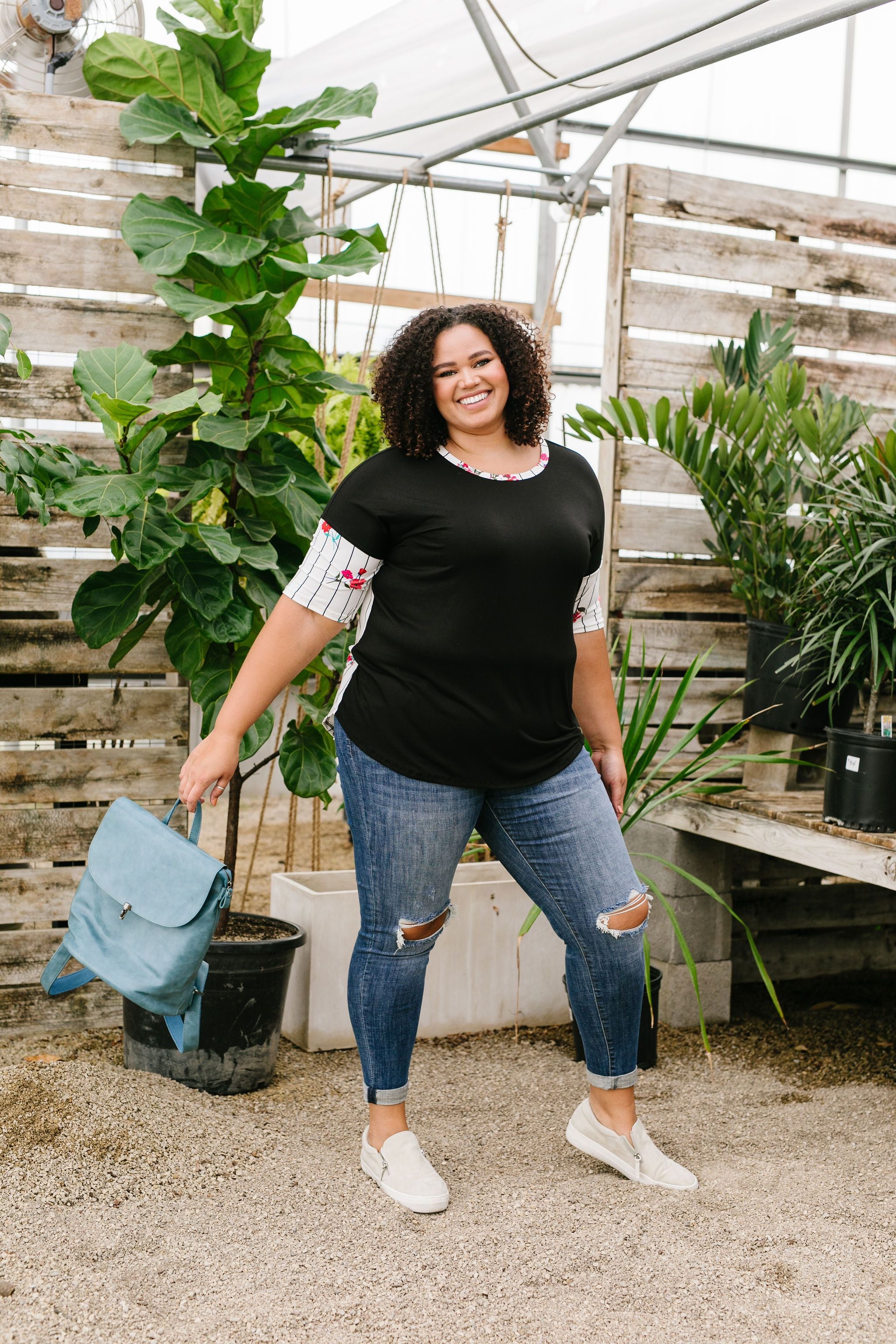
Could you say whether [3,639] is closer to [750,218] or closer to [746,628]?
[746,628]

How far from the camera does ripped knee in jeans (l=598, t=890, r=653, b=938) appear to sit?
2148 mm

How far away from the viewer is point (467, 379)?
2105 millimetres

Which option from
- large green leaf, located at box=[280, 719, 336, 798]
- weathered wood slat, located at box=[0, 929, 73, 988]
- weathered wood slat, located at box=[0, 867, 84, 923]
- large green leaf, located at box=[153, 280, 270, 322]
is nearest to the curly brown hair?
large green leaf, located at box=[153, 280, 270, 322]

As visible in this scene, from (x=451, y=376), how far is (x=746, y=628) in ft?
5.39

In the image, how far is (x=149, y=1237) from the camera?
2027 millimetres

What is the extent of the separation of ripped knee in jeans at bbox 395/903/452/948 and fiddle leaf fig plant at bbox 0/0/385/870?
0.65 m

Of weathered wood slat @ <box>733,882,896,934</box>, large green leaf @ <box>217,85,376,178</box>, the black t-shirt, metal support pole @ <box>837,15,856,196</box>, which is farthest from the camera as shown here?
metal support pole @ <box>837,15,856,196</box>

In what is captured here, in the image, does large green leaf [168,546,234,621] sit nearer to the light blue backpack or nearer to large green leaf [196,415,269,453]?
large green leaf [196,415,269,453]

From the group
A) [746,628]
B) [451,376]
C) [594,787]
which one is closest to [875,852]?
[594,787]

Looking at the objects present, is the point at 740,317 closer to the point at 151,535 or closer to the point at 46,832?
the point at 151,535

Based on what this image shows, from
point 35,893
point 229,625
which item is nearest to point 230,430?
point 229,625

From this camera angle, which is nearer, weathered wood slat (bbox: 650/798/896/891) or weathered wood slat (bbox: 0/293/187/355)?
weathered wood slat (bbox: 650/798/896/891)

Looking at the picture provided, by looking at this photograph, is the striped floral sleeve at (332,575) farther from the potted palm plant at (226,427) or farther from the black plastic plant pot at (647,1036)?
the black plastic plant pot at (647,1036)

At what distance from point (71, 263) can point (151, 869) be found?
1.55 m
